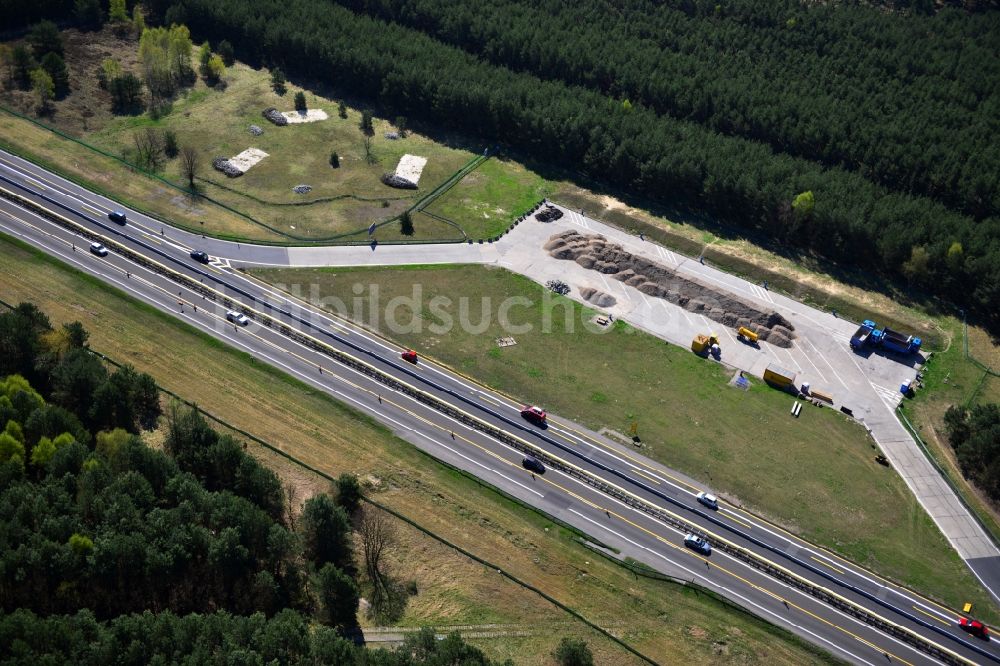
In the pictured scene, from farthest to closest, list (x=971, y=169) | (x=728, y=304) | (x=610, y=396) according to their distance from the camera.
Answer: (x=971, y=169) → (x=728, y=304) → (x=610, y=396)

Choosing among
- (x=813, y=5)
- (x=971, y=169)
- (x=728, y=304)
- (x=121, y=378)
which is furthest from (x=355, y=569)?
(x=813, y=5)

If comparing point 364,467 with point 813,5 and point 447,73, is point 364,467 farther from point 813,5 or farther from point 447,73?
point 813,5

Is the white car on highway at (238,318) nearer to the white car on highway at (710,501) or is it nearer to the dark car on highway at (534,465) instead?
the dark car on highway at (534,465)

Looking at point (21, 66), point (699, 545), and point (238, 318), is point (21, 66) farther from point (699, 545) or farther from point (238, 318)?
point (699, 545)

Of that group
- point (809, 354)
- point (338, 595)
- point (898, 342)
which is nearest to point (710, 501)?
point (809, 354)

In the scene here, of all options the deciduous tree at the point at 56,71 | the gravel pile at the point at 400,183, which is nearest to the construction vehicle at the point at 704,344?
the gravel pile at the point at 400,183
